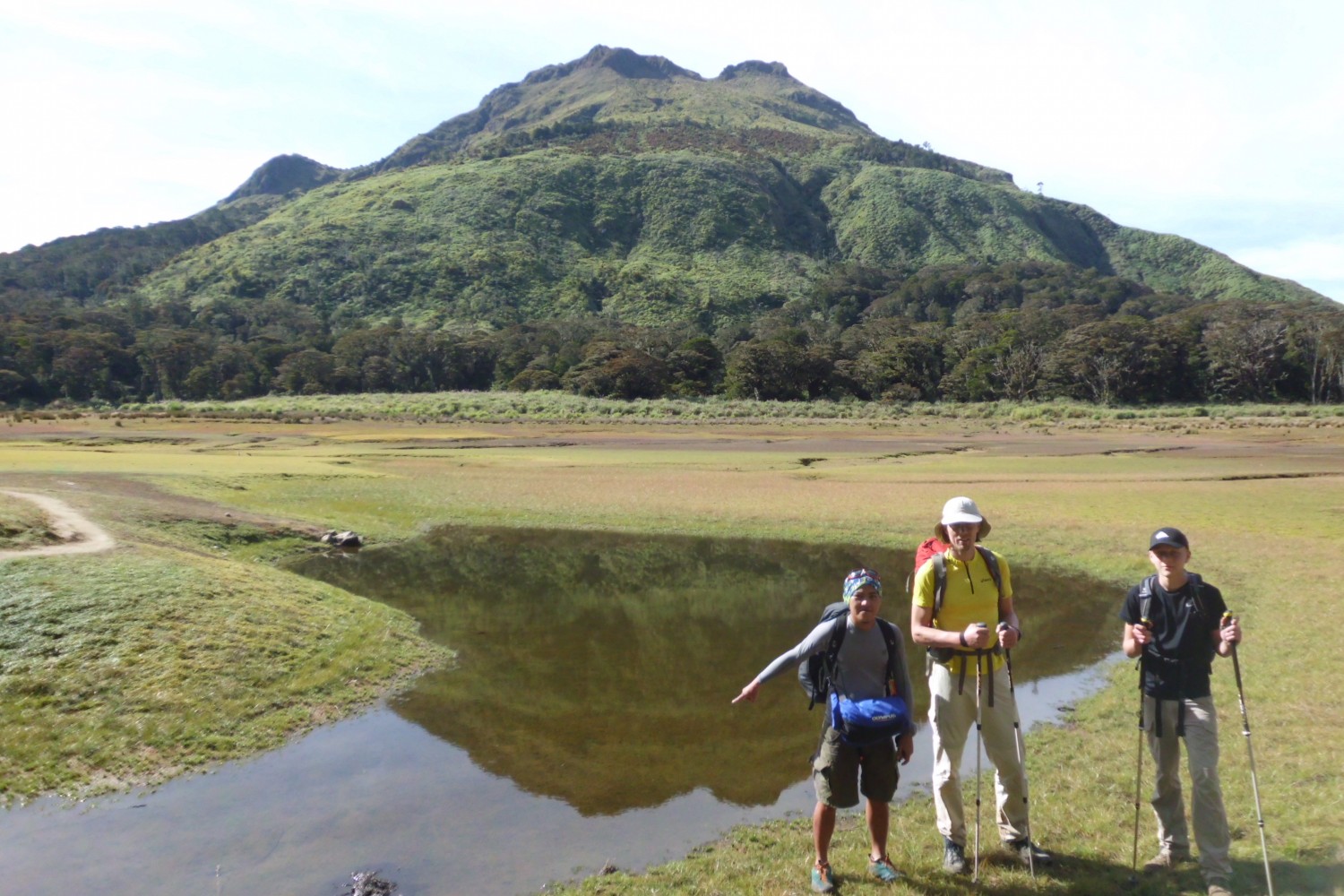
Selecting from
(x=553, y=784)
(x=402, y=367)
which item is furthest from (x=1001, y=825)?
(x=402, y=367)

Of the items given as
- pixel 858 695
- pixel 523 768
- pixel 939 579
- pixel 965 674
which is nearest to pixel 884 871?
pixel 858 695

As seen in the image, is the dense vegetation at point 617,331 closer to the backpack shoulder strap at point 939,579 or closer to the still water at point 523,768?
the still water at point 523,768

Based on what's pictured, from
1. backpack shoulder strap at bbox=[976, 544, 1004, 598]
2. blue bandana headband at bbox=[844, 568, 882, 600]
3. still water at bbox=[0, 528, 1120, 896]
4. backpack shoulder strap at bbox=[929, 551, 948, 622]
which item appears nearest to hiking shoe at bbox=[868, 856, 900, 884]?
still water at bbox=[0, 528, 1120, 896]

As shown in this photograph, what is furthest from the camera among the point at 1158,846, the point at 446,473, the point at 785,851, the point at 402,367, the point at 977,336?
the point at 402,367

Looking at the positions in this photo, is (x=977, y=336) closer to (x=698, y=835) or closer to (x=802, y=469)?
(x=802, y=469)

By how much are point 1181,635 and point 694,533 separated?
1962 cm

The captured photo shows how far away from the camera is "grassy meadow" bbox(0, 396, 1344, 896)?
757 centimetres

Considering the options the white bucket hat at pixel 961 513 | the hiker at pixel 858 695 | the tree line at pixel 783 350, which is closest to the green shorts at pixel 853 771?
the hiker at pixel 858 695

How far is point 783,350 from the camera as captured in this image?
4193 inches

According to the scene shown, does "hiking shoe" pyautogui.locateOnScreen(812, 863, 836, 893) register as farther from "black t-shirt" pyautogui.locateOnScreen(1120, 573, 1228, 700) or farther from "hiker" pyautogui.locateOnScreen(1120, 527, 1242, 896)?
"black t-shirt" pyautogui.locateOnScreen(1120, 573, 1228, 700)

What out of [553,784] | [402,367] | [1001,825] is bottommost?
[553,784]

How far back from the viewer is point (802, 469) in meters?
42.8

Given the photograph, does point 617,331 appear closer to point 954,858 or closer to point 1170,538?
point 954,858

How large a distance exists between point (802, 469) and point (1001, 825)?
3600cm
